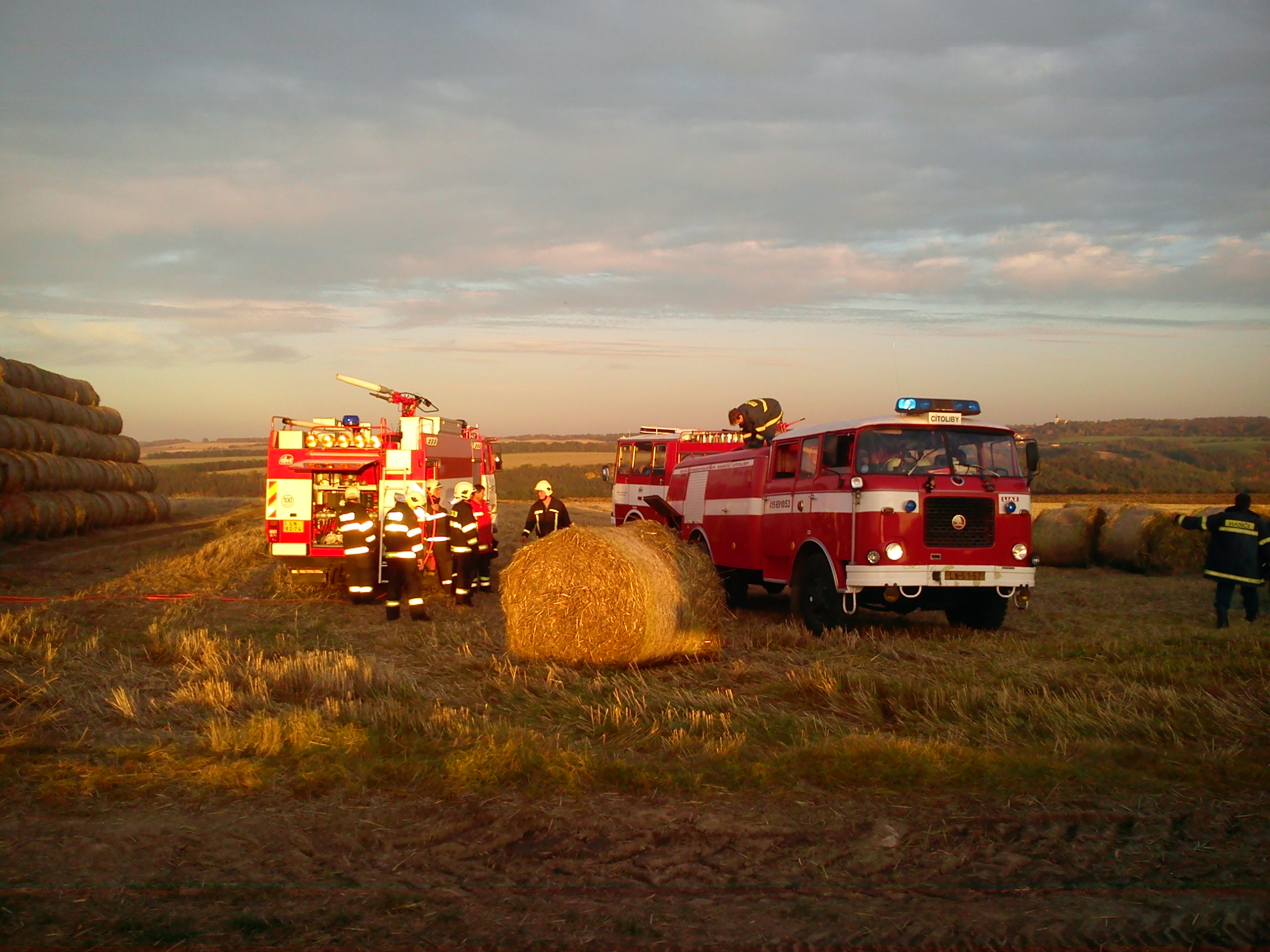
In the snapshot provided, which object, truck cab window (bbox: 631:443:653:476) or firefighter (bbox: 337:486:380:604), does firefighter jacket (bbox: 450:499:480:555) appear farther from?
truck cab window (bbox: 631:443:653:476)

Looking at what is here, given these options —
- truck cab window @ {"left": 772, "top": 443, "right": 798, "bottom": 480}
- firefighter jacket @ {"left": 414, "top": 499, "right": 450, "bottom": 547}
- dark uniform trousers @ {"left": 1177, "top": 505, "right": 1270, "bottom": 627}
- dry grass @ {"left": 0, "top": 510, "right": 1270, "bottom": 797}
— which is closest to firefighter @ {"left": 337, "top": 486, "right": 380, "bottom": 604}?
firefighter jacket @ {"left": 414, "top": 499, "right": 450, "bottom": 547}

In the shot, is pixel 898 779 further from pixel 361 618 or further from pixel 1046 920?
pixel 361 618

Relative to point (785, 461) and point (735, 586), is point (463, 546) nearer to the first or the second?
point (735, 586)

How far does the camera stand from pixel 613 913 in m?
4.69

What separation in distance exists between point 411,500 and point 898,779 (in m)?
10.1

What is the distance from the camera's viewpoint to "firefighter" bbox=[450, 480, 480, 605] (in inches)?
624

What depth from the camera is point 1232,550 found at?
1384 centimetres

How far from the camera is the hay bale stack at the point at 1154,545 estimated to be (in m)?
20.6

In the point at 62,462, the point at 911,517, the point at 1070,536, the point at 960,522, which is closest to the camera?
the point at 911,517

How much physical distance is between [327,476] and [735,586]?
22.2ft

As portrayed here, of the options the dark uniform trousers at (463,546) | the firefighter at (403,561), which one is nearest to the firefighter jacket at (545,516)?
the dark uniform trousers at (463,546)

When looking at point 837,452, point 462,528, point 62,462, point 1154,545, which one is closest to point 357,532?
point 462,528

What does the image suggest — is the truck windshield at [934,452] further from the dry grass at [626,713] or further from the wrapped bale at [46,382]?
the wrapped bale at [46,382]

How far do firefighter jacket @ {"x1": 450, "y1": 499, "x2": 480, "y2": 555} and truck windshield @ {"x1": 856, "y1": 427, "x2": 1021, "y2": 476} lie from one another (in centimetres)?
622
